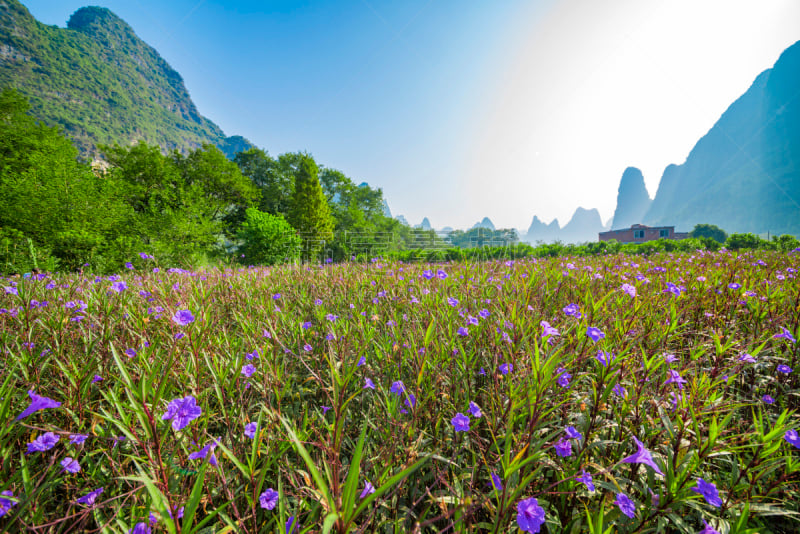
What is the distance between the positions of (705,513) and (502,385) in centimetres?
66

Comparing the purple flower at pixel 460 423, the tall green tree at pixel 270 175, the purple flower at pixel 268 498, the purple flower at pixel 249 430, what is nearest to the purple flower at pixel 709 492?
the purple flower at pixel 460 423

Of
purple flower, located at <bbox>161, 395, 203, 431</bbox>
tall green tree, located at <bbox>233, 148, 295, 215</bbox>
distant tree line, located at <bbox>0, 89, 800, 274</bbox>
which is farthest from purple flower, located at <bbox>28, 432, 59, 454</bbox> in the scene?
tall green tree, located at <bbox>233, 148, 295, 215</bbox>

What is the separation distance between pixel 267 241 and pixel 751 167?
190876 millimetres

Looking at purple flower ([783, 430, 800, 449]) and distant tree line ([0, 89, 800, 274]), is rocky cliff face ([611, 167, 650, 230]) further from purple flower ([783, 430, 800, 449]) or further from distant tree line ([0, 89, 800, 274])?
purple flower ([783, 430, 800, 449])

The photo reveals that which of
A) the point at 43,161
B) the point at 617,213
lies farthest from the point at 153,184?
the point at 617,213

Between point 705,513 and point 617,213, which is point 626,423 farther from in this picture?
point 617,213

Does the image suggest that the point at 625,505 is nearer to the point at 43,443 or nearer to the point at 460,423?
the point at 460,423

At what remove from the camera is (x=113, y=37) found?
9294 cm

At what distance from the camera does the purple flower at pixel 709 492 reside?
2.39 feet

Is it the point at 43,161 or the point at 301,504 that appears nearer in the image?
the point at 301,504

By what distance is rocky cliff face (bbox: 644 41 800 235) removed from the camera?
97.6 metres

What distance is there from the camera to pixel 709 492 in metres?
0.74

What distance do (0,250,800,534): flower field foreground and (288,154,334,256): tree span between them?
2180 centimetres

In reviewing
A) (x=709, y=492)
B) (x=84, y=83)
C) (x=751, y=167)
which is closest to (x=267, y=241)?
(x=709, y=492)
